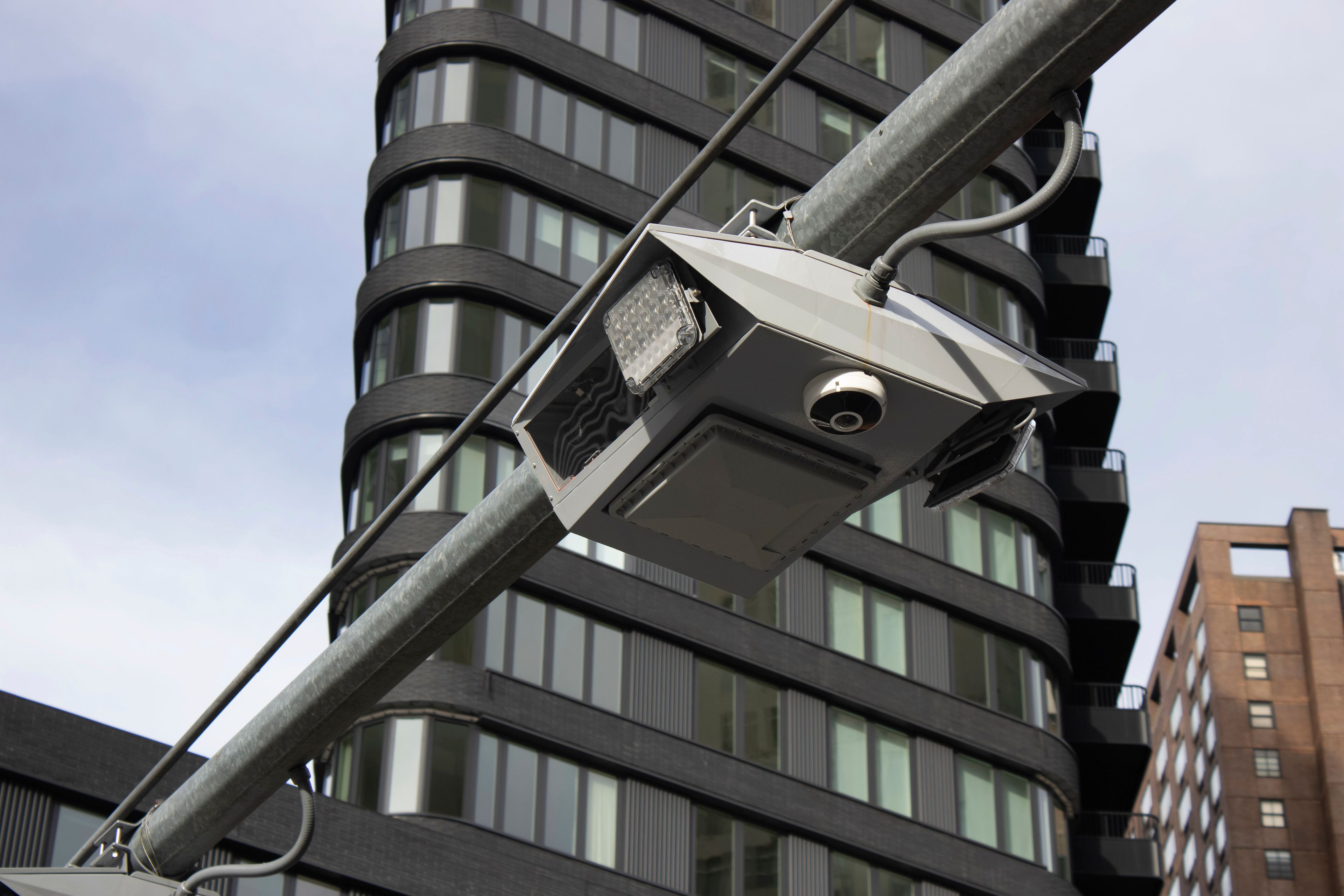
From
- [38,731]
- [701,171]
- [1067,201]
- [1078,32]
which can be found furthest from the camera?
[1067,201]

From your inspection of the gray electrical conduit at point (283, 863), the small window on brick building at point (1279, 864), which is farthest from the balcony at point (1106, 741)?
the small window on brick building at point (1279, 864)

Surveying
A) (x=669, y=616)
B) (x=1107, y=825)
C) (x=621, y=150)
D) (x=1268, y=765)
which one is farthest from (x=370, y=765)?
(x=1268, y=765)

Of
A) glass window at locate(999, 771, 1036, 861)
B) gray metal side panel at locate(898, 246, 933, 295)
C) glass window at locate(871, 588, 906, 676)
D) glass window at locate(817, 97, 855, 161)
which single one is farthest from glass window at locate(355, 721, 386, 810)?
glass window at locate(817, 97, 855, 161)

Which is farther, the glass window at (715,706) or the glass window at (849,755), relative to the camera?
the glass window at (849,755)

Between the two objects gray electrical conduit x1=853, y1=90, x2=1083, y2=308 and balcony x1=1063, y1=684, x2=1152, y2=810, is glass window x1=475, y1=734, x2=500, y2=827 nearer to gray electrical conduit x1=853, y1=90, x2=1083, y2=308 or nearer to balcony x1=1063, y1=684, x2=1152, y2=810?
balcony x1=1063, y1=684, x2=1152, y2=810

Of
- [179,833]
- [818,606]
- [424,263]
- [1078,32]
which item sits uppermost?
[424,263]

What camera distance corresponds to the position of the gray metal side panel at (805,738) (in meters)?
33.6

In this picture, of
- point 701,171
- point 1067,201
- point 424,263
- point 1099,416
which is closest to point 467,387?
point 424,263

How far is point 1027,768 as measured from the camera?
121 ft

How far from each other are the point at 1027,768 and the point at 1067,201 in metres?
20.2

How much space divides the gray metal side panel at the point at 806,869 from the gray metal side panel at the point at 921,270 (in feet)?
Result: 45.0

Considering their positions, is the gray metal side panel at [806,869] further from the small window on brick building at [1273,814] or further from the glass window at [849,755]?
the small window on brick building at [1273,814]

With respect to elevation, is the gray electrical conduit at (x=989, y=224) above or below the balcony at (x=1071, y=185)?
below

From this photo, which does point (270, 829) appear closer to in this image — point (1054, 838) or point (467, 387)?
point (467, 387)
